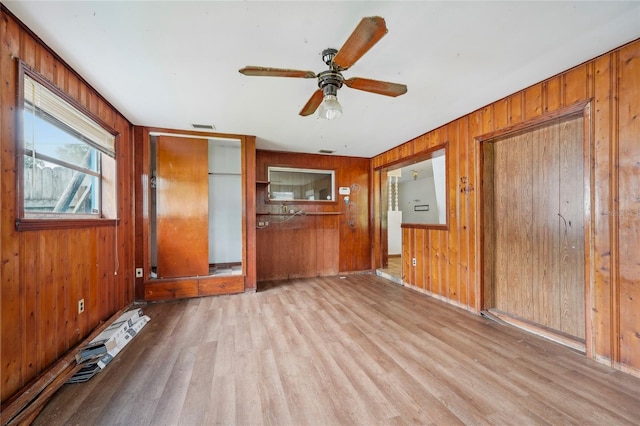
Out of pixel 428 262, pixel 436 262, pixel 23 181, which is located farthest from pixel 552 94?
pixel 23 181

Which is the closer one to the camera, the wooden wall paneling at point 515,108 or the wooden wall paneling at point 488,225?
the wooden wall paneling at point 515,108

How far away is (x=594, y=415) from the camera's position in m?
1.42

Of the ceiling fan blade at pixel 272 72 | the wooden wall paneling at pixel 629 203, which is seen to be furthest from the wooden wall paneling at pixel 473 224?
the ceiling fan blade at pixel 272 72

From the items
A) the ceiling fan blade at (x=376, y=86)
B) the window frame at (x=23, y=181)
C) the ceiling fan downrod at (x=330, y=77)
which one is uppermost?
the ceiling fan downrod at (x=330, y=77)

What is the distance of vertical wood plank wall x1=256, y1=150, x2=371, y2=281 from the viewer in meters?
4.55

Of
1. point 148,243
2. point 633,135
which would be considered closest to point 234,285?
point 148,243

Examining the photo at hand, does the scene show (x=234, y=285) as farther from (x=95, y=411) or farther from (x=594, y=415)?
(x=594, y=415)

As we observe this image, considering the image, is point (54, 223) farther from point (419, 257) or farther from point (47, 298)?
point (419, 257)

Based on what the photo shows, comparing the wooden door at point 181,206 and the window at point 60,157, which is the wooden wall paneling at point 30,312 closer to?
the window at point 60,157

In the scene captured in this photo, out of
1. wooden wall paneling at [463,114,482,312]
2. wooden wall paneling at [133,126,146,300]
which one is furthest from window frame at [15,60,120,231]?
wooden wall paneling at [463,114,482,312]

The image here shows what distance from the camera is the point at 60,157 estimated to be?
2.05m

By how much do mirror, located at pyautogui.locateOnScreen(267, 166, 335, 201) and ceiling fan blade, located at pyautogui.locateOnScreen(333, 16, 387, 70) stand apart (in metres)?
3.11

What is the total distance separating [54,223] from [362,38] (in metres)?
2.50

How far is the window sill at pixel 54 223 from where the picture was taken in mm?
1599
